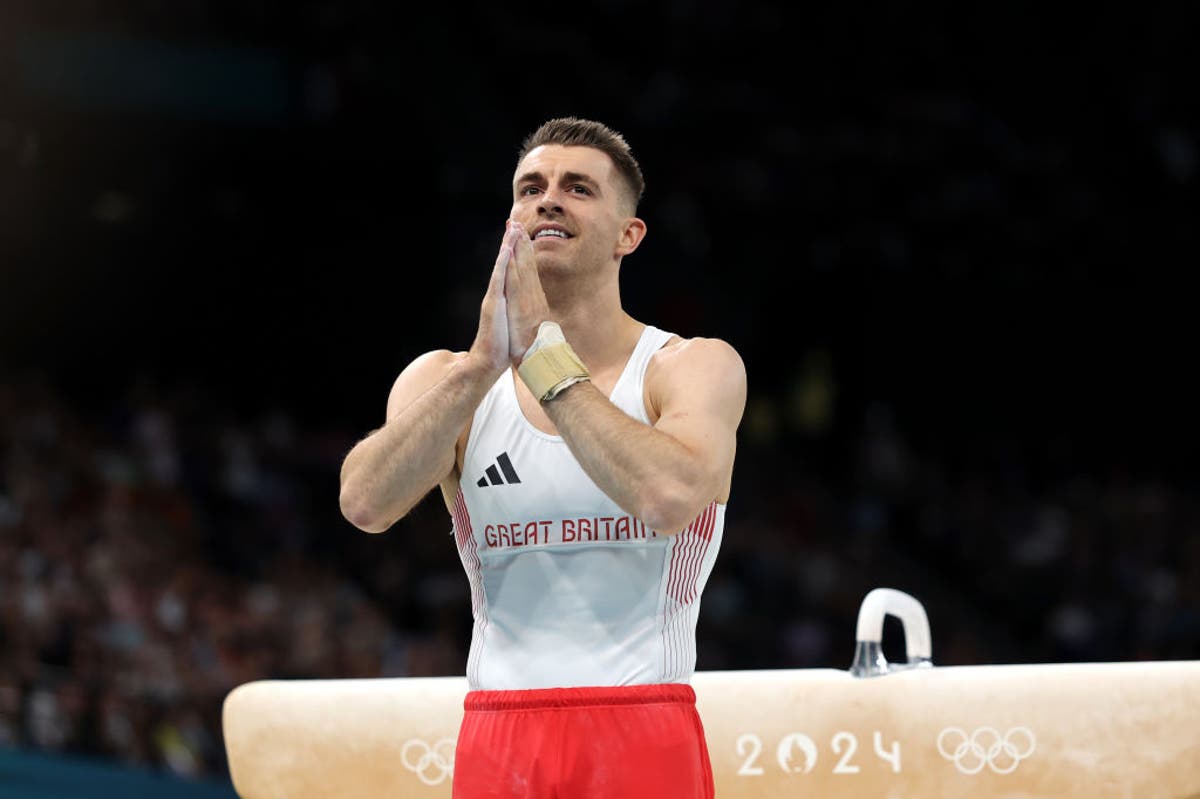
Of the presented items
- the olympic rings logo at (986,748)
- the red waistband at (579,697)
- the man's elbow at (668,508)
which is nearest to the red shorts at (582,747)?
the red waistband at (579,697)

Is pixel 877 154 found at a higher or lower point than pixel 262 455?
higher

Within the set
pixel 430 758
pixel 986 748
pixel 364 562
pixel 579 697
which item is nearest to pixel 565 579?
pixel 579 697

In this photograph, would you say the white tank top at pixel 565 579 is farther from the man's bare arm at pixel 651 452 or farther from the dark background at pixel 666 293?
the dark background at pixel 666 293

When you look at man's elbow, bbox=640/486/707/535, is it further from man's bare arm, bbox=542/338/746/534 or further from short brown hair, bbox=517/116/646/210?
→ short brown hair, bbox=517/116/646/210

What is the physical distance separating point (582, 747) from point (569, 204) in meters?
1.15

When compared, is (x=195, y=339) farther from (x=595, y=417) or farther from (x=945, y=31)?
(x=595, y=417)

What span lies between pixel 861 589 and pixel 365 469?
9434 millimetres

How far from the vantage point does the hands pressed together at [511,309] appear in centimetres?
295

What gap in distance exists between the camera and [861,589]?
1198 centimetres

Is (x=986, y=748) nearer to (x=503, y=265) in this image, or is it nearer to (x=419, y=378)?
(x=419, y=378)

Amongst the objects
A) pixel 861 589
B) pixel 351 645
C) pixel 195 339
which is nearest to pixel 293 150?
pixel 195 339

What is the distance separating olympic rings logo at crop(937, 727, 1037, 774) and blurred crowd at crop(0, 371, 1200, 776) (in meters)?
4.92

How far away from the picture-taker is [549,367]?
2.90 m

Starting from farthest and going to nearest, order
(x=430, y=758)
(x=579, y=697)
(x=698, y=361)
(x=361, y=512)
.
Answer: (x=430, y=758), (x=698, y=361), (x=361, y=512), (x=579, y=697)
